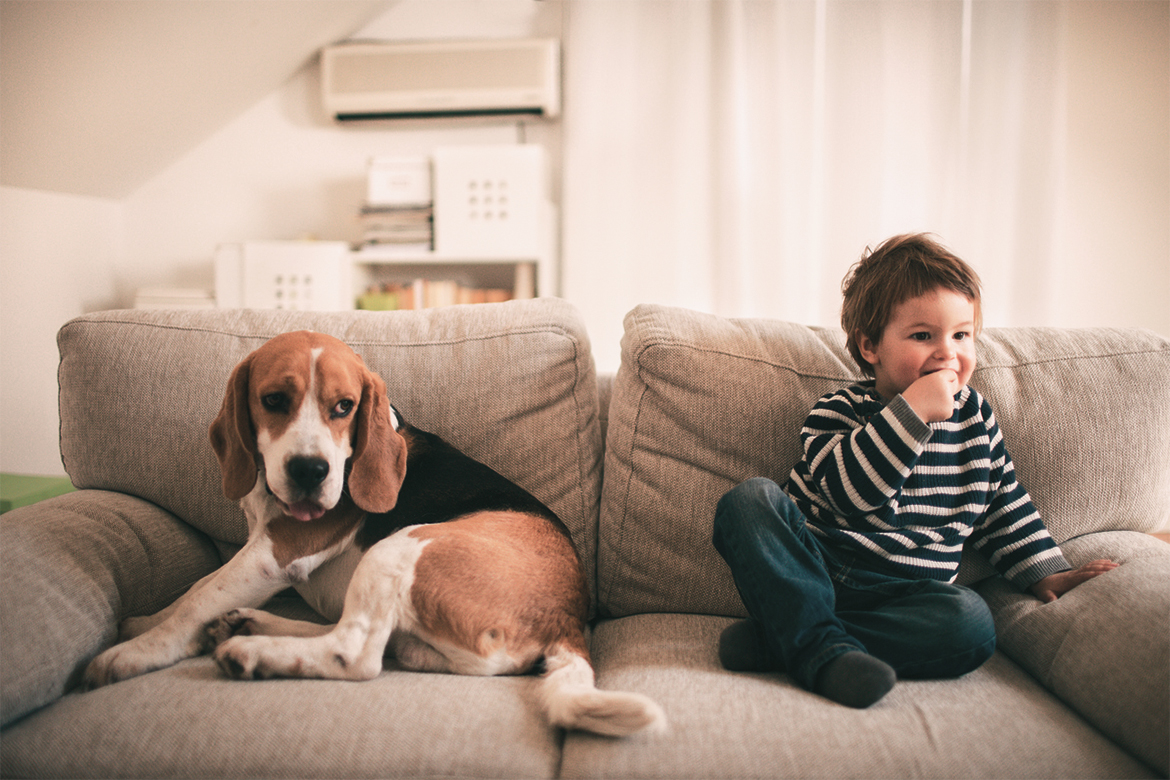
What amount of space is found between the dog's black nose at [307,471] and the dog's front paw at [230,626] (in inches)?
10.4

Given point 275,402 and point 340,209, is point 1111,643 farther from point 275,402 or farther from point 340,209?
point 340,209

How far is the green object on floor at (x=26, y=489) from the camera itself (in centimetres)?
200

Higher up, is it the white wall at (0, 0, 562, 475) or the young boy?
the white wall at (0, 0, 562, 475)

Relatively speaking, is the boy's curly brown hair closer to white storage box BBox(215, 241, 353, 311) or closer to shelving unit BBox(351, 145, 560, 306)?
shelving unit BBox(351, 145, 560, 306)

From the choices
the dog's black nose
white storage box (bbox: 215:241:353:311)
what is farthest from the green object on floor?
the dog's black nose

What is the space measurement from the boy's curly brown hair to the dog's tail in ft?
2.88

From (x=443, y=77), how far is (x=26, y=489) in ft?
7.51

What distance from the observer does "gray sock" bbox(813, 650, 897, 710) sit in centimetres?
97

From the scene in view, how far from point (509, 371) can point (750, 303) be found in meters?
1.94

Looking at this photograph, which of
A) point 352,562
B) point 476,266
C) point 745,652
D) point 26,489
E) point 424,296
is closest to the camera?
point 745,652

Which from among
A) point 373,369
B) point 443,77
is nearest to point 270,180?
point 443,77

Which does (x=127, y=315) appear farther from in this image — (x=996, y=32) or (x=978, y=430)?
(x=996, y=32)

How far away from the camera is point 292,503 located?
3.73 feet

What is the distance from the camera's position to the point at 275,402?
1.15m
